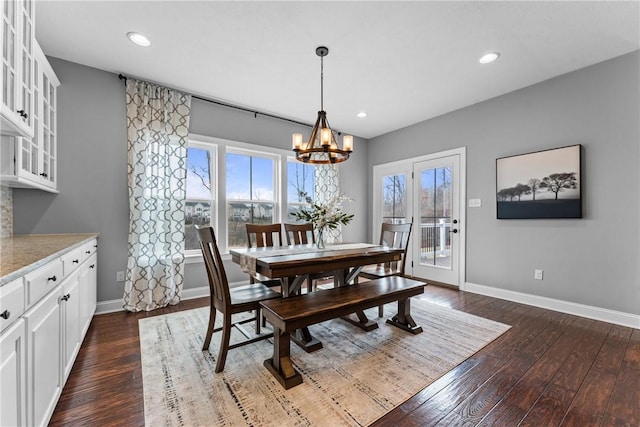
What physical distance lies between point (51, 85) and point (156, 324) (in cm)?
263

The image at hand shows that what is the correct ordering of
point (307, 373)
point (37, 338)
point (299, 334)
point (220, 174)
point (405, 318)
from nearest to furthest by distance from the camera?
1. point (37, 338)
2. point (307, 373)
3. point (299, 334)
4. point (405, 318)
5. point (220, 174)

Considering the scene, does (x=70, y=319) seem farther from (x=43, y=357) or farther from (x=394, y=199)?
(x=394, y=199)

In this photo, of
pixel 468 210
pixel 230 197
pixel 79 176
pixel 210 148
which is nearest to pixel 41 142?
pixel 79 176

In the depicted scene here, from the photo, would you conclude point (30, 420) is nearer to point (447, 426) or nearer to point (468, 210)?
point (447, 426)

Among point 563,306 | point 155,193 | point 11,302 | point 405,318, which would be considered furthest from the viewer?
point 155,193

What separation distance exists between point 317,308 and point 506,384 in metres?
1.37

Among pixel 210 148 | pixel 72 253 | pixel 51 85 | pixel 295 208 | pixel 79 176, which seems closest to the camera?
pixel 72 253

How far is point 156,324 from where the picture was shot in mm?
2828

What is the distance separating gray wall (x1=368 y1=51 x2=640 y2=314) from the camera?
2816 millimetres

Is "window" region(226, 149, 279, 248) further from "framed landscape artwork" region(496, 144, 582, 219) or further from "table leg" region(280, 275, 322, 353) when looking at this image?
"framed landscape artwork" region(496, 144, 582, 219)

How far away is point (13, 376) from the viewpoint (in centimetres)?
104

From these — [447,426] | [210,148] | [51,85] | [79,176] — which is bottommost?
[447,426]

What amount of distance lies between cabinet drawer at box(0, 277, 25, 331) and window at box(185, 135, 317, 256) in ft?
8.93

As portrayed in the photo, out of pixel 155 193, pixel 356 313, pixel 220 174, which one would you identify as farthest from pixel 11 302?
pixel 220 174
